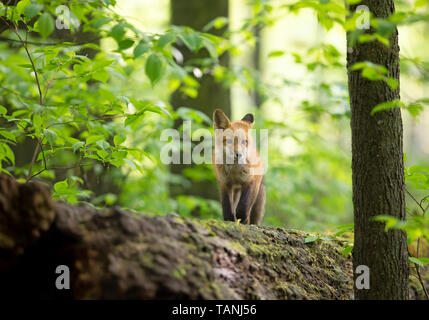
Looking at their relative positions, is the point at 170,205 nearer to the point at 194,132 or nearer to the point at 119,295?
the point at 194,132

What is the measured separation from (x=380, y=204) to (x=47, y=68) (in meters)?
2.98

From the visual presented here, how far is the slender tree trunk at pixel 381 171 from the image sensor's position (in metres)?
2.56

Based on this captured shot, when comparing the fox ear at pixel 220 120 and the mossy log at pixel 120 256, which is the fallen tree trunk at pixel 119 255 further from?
the fox ear at pixel 220 120

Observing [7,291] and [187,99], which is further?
[187,99]

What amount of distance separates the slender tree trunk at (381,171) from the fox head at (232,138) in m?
2.28

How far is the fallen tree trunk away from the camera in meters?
2.07

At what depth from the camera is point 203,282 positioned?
92.7 inches

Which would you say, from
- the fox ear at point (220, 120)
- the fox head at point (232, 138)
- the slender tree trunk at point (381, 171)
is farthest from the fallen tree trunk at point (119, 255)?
the fox ear at point (220, 120)

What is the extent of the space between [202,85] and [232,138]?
3.45 m

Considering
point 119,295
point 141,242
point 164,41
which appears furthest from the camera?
point 164,41

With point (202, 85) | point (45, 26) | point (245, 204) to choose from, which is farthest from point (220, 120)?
point (202, 85)

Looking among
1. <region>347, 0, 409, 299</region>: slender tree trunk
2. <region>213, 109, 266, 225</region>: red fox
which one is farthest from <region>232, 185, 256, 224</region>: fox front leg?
<region>347, 0, 409, 299</region>: slender tree trunk
